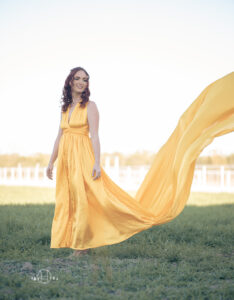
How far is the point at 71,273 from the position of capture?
3.41 m

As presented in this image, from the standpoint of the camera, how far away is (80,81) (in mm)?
4184

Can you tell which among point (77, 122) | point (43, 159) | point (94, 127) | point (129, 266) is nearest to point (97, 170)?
point (94, 127)

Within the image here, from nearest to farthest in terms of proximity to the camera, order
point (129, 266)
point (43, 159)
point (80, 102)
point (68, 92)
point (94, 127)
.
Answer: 1. point (129, 266)
2. point (94, 127)
3. point (80, 102)
4. point (68, 92)
5. point (43, 159)

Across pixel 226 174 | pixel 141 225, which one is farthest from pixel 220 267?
pixel 226 174

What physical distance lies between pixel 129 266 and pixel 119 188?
2.77 feet

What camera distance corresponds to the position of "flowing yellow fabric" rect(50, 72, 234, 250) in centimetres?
375

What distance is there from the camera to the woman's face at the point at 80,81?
13.7 ft

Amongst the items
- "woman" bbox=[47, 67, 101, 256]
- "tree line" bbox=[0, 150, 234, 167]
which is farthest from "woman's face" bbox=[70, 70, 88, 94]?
"tree line" bbox=[0, 150, 234, 167]

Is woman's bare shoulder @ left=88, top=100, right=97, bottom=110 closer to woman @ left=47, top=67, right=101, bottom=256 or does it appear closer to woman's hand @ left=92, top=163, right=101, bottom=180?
woman @ left=47, top=67, right=101, bottom=256

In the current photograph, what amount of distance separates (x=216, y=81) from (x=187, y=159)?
109 centimetres

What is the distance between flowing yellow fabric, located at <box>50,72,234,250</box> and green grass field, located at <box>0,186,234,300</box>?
309mm

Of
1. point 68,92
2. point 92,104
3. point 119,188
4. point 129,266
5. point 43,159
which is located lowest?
point 129,266

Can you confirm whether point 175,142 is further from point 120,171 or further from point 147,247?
point 120,171

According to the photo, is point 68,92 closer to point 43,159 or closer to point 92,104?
point 92,104
